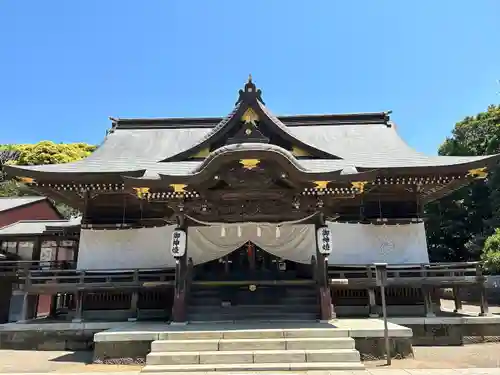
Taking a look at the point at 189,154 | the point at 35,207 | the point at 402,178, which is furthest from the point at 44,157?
the point at 402,178

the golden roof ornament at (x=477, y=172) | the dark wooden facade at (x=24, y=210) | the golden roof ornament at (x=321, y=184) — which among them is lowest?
the golden roof ornament at (x=321, y=184)

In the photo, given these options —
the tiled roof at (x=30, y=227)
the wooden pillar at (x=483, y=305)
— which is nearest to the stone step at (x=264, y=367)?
the wooden pillar at (x=483, y=305)

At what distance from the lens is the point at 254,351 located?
7.38 metres

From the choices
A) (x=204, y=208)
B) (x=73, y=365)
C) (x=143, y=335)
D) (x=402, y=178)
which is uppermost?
(x=402, y=178)

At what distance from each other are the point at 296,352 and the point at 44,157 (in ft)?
139

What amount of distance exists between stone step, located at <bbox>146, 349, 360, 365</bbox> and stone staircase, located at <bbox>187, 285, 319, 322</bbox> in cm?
236

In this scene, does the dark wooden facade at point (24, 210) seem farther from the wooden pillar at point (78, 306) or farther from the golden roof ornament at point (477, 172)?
the golden roof ornament at point (477, 172)

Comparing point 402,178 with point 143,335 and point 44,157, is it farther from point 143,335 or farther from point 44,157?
point 44,157

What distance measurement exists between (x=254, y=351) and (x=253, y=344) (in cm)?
20

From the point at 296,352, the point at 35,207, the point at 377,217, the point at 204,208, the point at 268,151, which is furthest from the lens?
the point at 35,207

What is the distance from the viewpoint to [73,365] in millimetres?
8023

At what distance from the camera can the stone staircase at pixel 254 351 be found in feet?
22.8

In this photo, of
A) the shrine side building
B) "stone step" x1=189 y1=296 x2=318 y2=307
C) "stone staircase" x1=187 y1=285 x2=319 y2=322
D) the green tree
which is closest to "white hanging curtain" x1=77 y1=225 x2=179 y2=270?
the shrine side building

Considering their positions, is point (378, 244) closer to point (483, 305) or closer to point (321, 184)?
point (483, 305)
